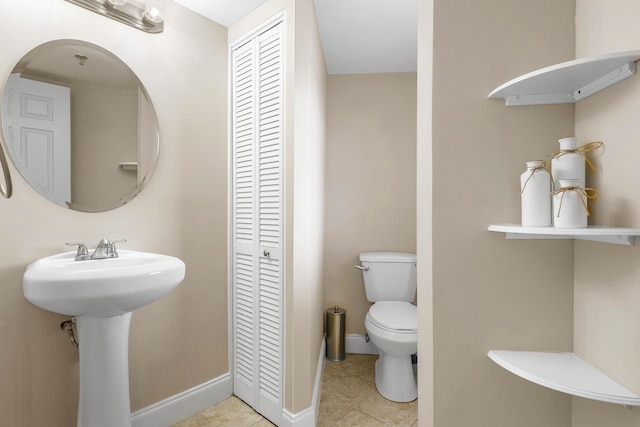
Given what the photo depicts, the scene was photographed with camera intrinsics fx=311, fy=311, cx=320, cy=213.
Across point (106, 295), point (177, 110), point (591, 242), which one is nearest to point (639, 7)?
point (591, 242)

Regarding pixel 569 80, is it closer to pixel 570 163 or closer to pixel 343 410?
pixel 570 163

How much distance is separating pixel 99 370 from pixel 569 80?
1921 mm

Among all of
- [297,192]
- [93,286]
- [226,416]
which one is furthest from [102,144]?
[226,416]

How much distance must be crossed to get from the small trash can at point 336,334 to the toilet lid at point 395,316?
365 mm

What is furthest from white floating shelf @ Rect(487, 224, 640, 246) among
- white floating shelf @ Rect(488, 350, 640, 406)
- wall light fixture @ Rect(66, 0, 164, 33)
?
wall light fixture @ Rect(66, 0, 164, 33)

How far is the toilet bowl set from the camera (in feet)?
5.98

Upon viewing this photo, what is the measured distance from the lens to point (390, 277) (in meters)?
2.37

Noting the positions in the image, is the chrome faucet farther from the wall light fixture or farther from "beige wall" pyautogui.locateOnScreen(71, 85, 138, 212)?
the wall light fixture

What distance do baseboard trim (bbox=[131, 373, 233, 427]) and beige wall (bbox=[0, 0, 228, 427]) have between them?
44 mm

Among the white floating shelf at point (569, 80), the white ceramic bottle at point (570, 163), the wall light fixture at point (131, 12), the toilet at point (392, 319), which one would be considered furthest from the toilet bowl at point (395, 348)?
the wall light fixture at point (131, 12)

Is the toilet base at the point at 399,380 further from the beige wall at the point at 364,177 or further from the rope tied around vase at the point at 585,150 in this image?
the rope tied around vase at the point at 585,150

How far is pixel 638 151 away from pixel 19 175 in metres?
2.08

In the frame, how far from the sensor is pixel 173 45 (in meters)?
1.72

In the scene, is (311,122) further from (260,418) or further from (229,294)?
(260,418)
